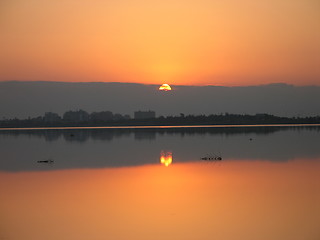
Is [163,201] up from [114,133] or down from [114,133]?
up

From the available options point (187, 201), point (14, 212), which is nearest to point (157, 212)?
point (187, 201)

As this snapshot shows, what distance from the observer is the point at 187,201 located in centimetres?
2284

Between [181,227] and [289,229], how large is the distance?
13.0ft

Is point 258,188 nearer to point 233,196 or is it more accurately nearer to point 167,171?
point 233,196

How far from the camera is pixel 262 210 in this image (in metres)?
20.7

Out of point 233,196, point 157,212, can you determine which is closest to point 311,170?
point 233,196

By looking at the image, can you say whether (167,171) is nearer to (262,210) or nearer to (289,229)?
(262,210)

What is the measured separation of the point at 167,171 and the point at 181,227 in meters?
18.2

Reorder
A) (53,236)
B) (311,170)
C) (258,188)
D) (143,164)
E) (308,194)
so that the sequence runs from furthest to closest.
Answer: (143,164) → (311,170) → (258,188) → (308,194) → (53,236)

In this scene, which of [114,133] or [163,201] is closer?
[163,201]

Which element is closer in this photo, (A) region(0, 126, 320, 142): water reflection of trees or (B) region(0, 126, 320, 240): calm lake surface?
(B) region(0, 126, 320, 240): calm lake surface

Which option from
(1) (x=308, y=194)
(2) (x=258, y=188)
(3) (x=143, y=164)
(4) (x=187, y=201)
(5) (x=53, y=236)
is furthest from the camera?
(3) (x=143, y=164)

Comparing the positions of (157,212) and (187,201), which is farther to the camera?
(187,201)

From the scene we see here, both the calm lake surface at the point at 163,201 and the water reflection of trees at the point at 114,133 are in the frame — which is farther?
the water reflection of trees at the point at 114,133
